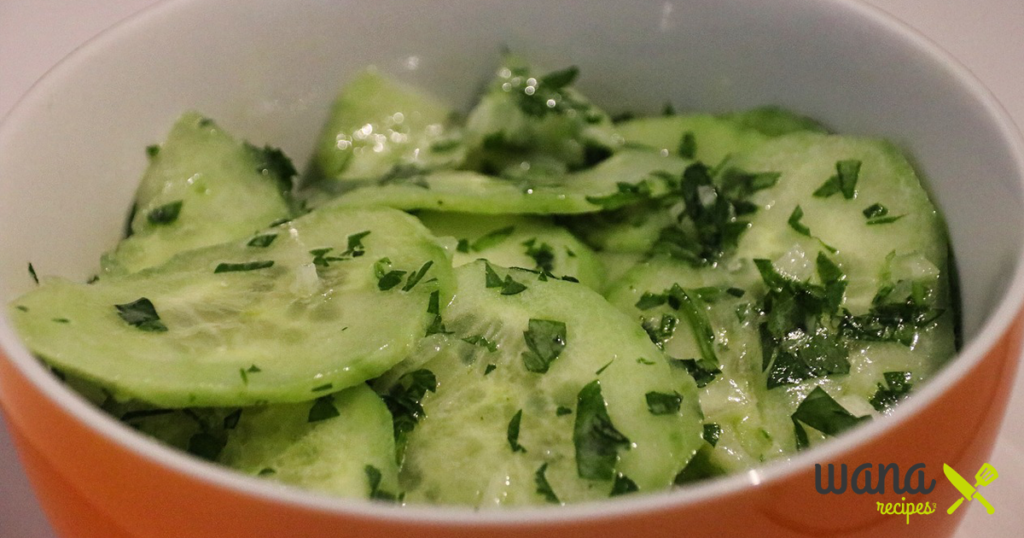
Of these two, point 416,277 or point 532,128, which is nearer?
point 416,277

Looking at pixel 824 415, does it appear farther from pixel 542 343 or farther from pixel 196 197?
pixel 196 197

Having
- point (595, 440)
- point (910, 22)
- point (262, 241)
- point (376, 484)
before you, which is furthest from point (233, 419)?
point (910, 22)

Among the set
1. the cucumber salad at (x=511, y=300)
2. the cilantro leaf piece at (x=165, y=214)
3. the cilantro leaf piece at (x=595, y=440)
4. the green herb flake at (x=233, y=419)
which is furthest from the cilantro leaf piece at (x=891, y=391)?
the cilantro leaf piece at (x=165, y=214)

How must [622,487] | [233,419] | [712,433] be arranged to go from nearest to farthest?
[622,487]
[233,419]
[712,433]

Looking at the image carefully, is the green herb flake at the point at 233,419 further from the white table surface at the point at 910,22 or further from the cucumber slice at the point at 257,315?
the white table surface at the point at 910,22

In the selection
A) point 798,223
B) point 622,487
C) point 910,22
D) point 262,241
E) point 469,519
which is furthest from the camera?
point 910,22

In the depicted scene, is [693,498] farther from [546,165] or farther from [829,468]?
[546,165]
